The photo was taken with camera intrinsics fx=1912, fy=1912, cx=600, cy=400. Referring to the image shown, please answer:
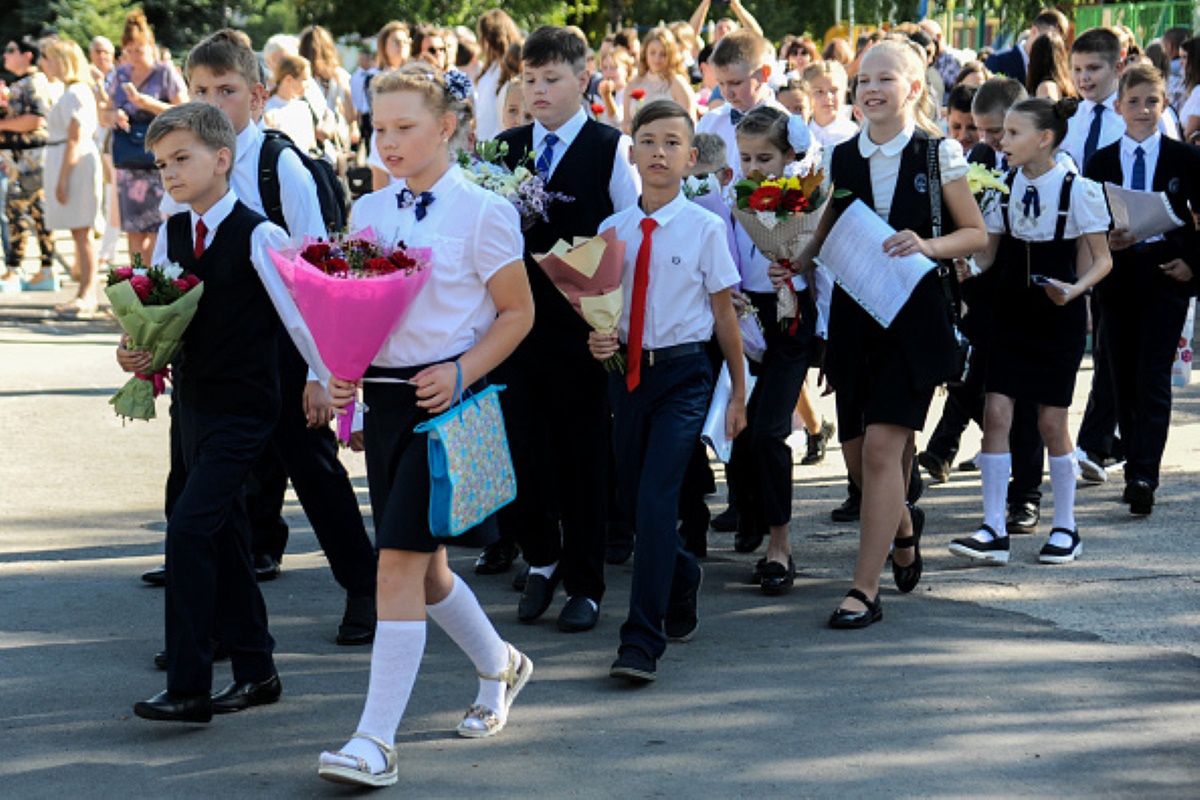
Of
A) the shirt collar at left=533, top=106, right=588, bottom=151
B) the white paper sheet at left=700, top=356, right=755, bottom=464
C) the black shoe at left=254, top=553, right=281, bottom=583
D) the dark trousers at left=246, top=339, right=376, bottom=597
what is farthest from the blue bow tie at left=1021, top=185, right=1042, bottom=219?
the black shoe at left=254, top=553, right=281, bottom=583

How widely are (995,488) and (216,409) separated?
145 inches

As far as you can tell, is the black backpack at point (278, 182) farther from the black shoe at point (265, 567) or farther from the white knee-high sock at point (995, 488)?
the white knee-high sock at point (995, 488)

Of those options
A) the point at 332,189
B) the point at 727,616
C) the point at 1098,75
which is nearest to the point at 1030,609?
the point at 727,616

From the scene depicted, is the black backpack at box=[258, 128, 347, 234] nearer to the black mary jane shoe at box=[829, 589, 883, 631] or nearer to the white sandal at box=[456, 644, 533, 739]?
the white sandal at box=[456, 644, 533, 739]

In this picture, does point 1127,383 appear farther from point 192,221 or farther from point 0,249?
point 0,249

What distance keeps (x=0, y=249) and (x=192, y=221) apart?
46.6 ft

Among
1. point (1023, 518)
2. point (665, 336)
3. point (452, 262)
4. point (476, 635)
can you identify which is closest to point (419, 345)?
point (452, 262)

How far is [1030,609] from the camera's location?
7117 millimetres

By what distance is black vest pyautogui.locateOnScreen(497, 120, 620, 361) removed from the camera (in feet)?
23.2

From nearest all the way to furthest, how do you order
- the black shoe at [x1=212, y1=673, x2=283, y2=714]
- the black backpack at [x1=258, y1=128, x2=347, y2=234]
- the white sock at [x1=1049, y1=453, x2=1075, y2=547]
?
the black shoe at [x1=212, y1=673, x2=283, y2=714]
the black backpack at [x1=258, y1=128, x2=347, y2=234]
the white sock at [x1=1049, y1=453, x2=1075, y2=547]

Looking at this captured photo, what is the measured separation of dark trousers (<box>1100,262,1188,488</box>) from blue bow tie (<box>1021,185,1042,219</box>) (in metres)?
1.16

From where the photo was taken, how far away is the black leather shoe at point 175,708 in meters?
5.52

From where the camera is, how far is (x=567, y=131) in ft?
23.5

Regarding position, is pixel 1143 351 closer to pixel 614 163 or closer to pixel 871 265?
pixel 871 265
